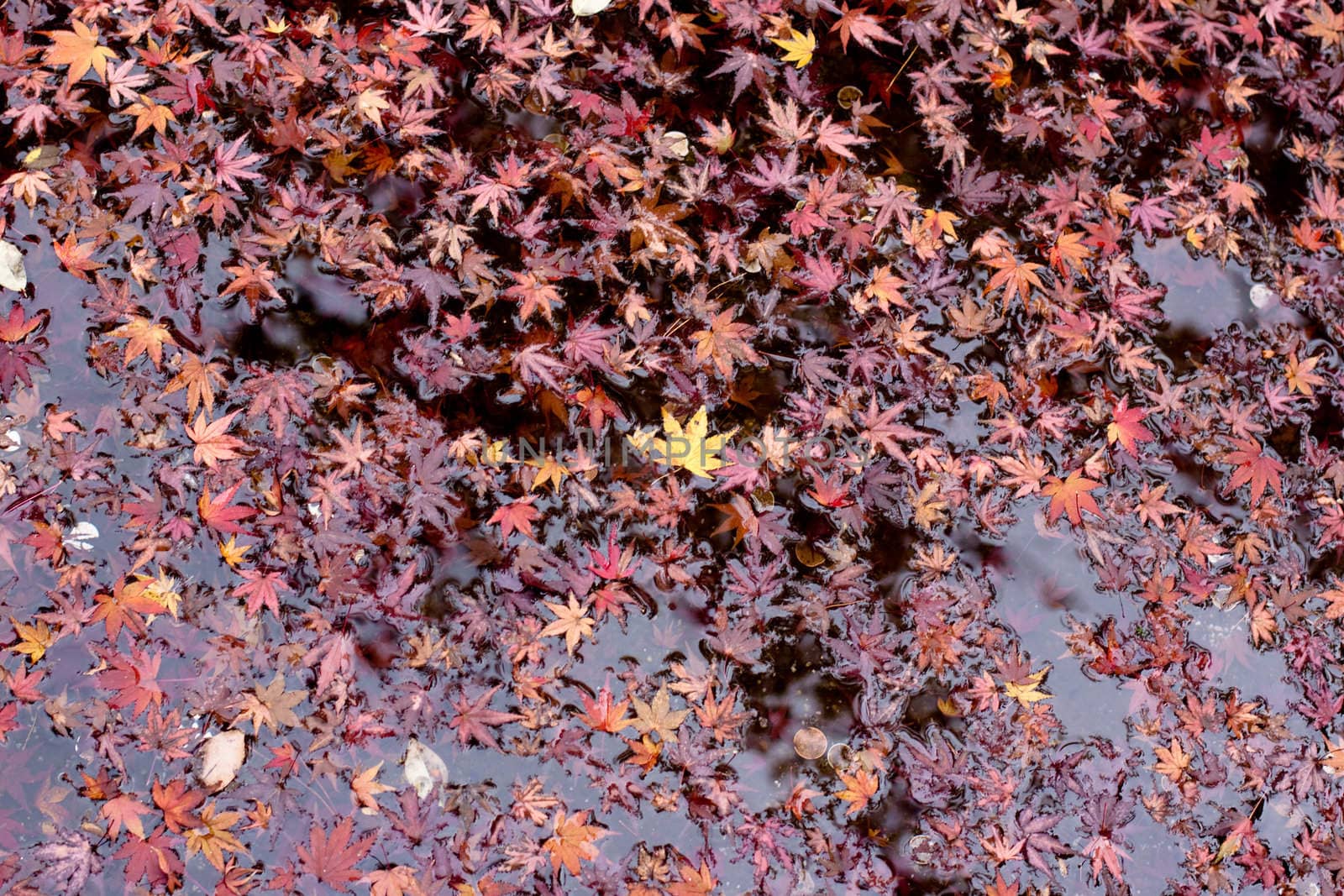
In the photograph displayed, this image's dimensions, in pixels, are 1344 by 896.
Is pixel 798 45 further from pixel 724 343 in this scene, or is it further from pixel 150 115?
pixel 150 115

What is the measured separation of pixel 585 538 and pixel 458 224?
1.17 meters

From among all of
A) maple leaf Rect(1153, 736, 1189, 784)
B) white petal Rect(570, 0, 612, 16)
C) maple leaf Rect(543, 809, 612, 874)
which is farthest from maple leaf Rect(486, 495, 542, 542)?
maple leaf Rect(1153, 736, 1189, 784)

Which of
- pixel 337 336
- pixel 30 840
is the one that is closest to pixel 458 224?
pixel 337 336

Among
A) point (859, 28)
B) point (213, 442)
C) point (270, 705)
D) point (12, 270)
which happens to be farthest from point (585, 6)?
point (270, 705)

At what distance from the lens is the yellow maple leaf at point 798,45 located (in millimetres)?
2955

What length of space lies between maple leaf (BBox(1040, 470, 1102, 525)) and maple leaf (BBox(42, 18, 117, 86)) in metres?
3.57

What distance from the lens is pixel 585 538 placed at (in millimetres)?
2646

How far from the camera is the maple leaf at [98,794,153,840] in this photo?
2318 mm

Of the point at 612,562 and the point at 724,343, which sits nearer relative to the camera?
the point at 612,562

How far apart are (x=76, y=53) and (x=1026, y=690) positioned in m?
3.88

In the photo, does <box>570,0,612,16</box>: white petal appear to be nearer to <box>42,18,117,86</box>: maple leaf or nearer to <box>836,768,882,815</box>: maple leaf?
<box>42,18,117,86</box>: maple leaf

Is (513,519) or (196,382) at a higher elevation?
(196,382)

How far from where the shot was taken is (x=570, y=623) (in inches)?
100

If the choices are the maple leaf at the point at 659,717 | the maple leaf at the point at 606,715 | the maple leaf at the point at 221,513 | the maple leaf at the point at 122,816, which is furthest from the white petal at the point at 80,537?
the maple leaf at the point at 659,717
